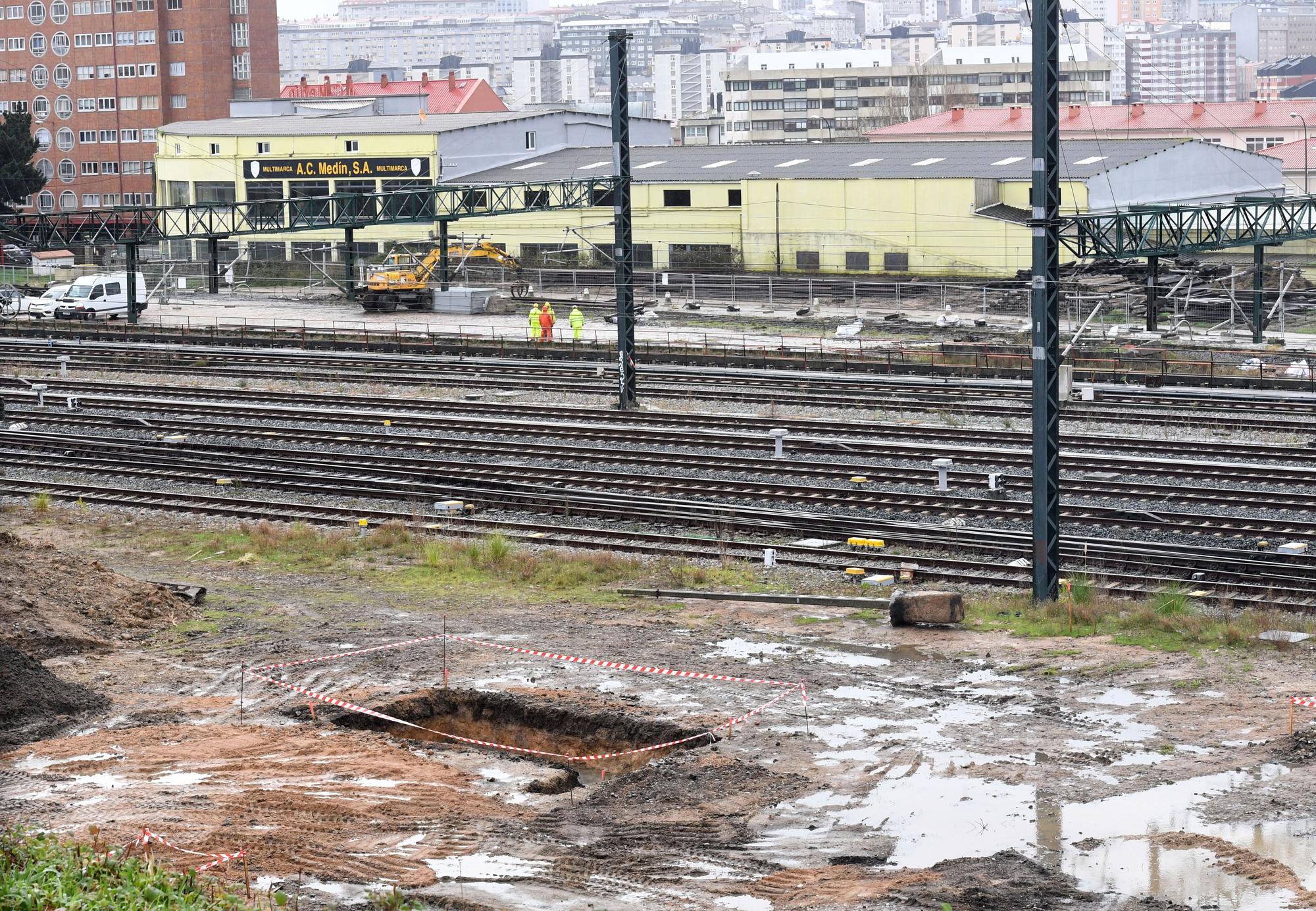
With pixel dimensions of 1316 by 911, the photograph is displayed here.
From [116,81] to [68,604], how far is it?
9279cm

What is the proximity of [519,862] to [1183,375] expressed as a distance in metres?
30.7

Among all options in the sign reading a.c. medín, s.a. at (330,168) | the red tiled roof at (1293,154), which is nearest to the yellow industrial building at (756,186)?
the sign reading a.c. medín, s.a. at (330,168)

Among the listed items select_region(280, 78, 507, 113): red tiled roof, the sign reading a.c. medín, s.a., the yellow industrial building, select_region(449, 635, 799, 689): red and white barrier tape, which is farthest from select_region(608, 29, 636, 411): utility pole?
select_region(280, 78, 507, 113): red tiled roof

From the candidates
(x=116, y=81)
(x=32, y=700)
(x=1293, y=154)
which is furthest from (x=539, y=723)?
(x=116, y=81)

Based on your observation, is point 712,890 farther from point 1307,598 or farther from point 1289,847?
point 1307,598

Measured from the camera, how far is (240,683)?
1819 centimetres

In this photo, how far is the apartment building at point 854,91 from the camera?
15412 centimetres

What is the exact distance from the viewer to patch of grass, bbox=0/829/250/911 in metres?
10.7

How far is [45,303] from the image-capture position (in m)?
59.4

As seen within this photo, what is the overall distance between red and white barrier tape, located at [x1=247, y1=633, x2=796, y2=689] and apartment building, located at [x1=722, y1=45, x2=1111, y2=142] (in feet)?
452

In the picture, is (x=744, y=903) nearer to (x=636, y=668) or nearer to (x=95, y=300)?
(x=636, y=668)

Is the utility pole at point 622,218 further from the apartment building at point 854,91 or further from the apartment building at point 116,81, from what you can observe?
the apartment building at point 854,91

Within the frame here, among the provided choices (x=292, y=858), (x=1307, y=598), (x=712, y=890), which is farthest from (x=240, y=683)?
(x=1307, y=598)

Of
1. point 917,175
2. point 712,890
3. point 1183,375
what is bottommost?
point 712,890
